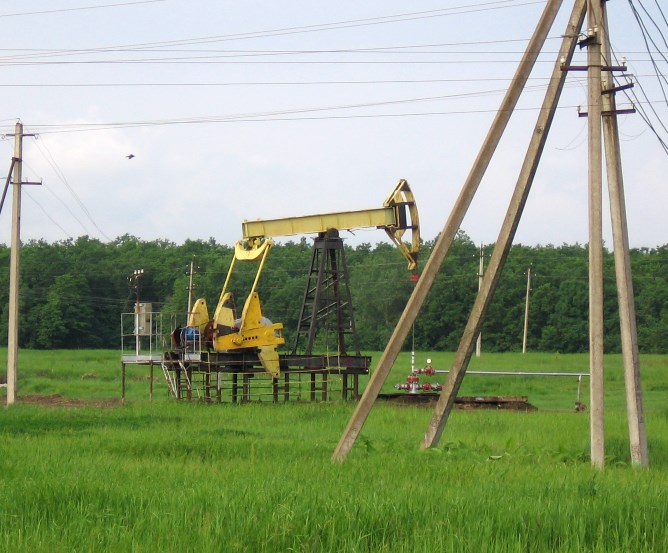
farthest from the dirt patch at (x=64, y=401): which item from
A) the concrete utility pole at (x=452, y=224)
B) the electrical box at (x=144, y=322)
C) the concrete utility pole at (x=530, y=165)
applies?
the concrete utility pole at (x=530, y=165)

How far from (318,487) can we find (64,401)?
21.9m

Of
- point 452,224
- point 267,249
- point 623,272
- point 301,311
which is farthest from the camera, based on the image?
point 267,249

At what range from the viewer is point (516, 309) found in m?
69.0

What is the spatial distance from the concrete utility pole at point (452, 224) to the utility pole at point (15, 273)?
51.3 ft

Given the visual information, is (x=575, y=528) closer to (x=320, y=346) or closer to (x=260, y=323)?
(x=260, y=323)

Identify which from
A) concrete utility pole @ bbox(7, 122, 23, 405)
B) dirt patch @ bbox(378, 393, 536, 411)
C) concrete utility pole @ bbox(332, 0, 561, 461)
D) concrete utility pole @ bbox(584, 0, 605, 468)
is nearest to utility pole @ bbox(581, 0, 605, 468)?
concrete utility pole @ bbox(584, 0, 605, 468)

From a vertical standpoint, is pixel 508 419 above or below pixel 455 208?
below

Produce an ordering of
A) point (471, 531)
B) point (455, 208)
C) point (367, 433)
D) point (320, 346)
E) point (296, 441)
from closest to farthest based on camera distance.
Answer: point (471, 531) < point (455, 208) < point (296, 441) < point (367, 433) < point (320, 346)

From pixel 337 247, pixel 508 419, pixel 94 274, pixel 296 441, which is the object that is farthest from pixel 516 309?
pixel 296 441

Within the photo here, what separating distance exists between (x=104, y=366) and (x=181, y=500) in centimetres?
3870

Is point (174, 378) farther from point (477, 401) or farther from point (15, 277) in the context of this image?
point (477, 401)

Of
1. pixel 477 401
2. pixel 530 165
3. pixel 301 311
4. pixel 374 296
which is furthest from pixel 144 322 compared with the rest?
pixel 374 296

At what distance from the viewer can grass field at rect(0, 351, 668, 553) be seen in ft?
28.0

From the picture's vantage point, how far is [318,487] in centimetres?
1089
